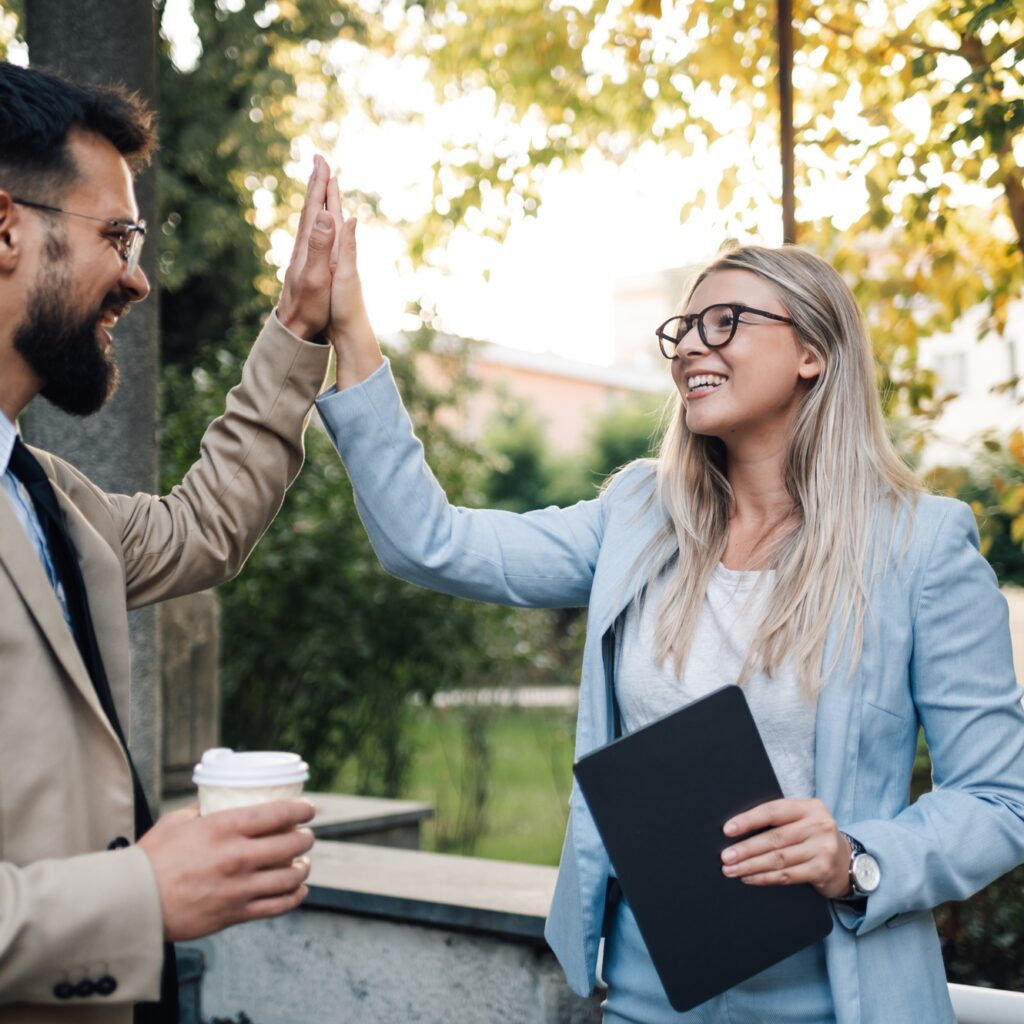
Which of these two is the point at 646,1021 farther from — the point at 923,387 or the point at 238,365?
the point at 238,365

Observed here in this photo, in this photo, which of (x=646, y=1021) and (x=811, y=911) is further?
(x=646, y=1021)

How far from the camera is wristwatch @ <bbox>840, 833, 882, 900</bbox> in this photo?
183 centimetres

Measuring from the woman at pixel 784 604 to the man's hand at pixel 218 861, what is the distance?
0.67 m

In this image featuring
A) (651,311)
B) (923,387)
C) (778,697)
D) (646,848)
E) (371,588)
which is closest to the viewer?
(646,848)

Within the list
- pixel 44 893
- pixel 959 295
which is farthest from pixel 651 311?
pixel 44 893

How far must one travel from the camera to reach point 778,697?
2020 mm

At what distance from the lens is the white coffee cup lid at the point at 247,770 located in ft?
4.63

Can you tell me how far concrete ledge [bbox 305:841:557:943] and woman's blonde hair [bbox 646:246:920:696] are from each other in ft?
4.41

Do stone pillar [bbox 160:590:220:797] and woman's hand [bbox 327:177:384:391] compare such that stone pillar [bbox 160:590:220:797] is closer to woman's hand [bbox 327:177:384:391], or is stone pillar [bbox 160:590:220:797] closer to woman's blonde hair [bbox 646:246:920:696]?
woman's hand [bbox 327:177:384:391]

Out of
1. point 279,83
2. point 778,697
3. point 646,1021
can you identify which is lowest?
point 646,1021

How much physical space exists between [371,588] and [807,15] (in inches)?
185

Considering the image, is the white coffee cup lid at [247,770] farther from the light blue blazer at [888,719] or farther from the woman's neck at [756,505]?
the woman's neck at [756,505]

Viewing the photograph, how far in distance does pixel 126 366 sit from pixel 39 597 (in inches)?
76.4

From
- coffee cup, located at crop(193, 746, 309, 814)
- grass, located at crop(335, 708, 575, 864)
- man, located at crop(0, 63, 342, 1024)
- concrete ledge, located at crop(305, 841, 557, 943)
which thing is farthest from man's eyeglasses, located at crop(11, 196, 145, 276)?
grass, located at crop(335, 708, 575, 864)
